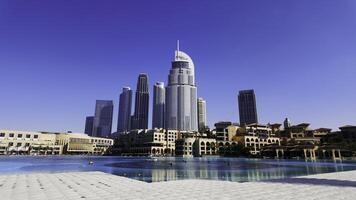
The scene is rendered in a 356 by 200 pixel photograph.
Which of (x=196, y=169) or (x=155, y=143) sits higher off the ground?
(x=155, y=143)

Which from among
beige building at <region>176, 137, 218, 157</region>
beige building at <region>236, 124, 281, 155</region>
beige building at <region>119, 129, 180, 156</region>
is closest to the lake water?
beige building at <region>236, 124, 281, 155</region>

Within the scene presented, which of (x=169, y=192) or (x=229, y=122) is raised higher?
(x=229, y=122)

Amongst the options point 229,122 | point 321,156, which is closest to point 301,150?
point 321,156

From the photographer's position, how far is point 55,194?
1392 cm

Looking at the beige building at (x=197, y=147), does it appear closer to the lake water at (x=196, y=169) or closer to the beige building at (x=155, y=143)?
the beige building at (x=155, y=143)

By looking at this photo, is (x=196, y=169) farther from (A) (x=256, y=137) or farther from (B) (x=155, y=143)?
(B) (x=155, y=143)

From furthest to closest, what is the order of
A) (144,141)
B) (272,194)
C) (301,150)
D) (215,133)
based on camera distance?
(144,141)
(215,133)
(301,150)
(272,194)

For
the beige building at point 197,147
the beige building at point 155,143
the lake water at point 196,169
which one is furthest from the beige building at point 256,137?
the lake water at point 196,169

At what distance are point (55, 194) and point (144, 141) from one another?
17755 centimetres

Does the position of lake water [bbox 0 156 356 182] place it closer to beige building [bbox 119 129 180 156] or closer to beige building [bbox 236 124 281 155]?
beige building [bbox 236 124 281 155]

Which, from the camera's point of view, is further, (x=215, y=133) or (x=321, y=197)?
(x=215, y=133)

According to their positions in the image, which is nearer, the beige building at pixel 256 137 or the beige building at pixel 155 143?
the beige building at pixel 256 137

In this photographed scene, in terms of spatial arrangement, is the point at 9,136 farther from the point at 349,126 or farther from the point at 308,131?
the point at 349,126

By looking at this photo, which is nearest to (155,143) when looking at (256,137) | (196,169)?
(256,137)
